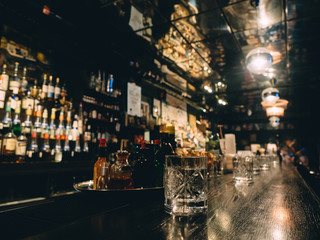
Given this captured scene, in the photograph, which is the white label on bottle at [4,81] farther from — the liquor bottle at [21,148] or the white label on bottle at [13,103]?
the liquor bottle at [21,148]

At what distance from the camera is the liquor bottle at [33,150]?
263cm

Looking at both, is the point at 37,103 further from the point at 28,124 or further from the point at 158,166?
the point at 158,166

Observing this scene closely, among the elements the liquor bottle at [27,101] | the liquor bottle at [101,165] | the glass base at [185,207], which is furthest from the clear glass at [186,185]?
the liquor bottle at [27,101]

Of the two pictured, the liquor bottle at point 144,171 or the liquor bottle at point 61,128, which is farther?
the liquor bottle at point 61,128

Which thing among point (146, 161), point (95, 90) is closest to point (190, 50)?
point (95, 90)

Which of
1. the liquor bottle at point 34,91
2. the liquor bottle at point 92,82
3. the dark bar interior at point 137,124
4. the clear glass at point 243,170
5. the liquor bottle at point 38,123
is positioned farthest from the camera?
the liquor bottle at point 92,82

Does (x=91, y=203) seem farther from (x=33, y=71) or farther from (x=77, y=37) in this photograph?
(x=77, y=37)

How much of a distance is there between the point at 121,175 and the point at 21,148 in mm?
2232

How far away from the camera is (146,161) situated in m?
0.80

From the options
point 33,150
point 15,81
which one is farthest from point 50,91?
point 33,150

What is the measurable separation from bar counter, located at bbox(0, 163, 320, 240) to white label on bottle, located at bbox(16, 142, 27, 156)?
2165 millimetres

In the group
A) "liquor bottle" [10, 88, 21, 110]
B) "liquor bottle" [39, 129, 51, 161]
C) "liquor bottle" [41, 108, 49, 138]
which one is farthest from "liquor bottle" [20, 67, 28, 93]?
"liquor bottle" [39, 129, 51, 161]

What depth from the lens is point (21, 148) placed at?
98.0 inches

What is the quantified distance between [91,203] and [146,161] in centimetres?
23
